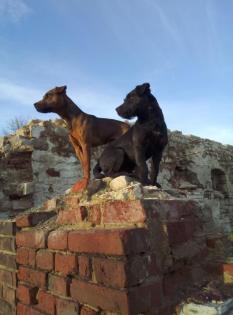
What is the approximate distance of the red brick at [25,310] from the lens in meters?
2.44

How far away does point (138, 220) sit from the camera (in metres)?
2.01

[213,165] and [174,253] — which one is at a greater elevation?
[213,165]

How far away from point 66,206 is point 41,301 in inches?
27.9

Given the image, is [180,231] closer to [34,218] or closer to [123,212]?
[123,212]

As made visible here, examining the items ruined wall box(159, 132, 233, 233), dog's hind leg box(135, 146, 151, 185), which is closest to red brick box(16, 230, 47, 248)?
dog's hind leg box(135, 146, 151, 185)

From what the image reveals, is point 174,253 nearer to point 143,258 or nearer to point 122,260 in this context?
point 143,258

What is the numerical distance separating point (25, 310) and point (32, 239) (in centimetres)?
54

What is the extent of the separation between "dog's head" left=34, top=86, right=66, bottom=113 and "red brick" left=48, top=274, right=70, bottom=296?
1.28m

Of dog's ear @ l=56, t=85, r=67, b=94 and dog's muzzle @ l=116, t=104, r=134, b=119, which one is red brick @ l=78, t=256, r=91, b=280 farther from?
dog's ear @ l=56, t=85, r=67, b=94

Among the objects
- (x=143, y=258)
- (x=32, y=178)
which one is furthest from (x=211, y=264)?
(x=32, y=178)

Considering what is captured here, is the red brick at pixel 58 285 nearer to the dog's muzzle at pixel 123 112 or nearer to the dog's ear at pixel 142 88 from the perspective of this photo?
the dog's muzzle at pixel 123 112

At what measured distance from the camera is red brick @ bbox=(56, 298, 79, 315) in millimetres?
2099

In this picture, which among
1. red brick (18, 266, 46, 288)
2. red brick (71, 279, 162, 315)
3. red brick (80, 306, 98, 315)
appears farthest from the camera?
red brick (18, 266, 46, 288)

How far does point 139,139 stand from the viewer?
2502 millimetres
